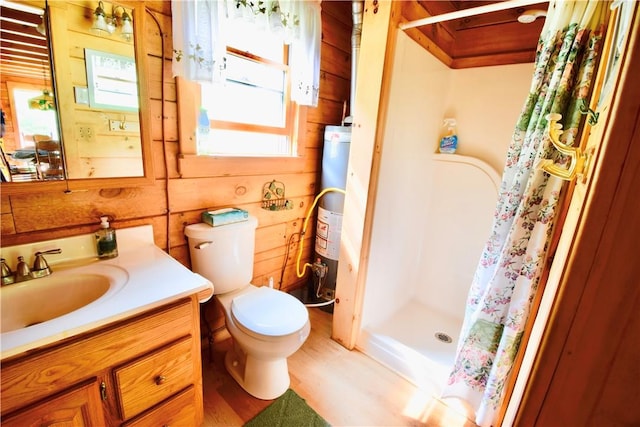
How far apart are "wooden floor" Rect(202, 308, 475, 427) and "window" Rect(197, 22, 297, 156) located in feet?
4.04

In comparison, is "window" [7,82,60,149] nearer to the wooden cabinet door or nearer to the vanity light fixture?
the vanity light fixture

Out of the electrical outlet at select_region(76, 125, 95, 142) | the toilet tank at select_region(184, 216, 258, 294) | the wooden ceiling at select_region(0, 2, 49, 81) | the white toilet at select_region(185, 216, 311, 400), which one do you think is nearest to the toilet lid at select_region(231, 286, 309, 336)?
the white toilet at select_region(185, 216, 311, 400)

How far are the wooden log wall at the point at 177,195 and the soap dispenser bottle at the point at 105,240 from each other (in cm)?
6

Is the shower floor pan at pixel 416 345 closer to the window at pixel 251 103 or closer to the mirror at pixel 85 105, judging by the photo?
the window at pixel 251 103

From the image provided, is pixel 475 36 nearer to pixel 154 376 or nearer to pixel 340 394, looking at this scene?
pixel 340 394

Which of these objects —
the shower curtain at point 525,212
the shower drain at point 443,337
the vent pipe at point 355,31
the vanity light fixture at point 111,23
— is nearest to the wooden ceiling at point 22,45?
the vanity light fixture at point 111,23

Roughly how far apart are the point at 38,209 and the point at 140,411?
80 centimetres

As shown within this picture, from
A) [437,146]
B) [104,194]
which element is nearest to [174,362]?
[104,194]

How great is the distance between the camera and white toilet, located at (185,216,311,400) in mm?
1288

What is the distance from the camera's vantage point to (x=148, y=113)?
118 centimetres

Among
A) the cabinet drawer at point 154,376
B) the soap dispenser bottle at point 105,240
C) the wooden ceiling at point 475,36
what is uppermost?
the wooden ceiling at point 475,36

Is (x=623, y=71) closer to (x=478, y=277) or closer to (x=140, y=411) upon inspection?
(x=478, y=277)

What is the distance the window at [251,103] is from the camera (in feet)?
4.99

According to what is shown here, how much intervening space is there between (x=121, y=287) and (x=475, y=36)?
2.38 metres
